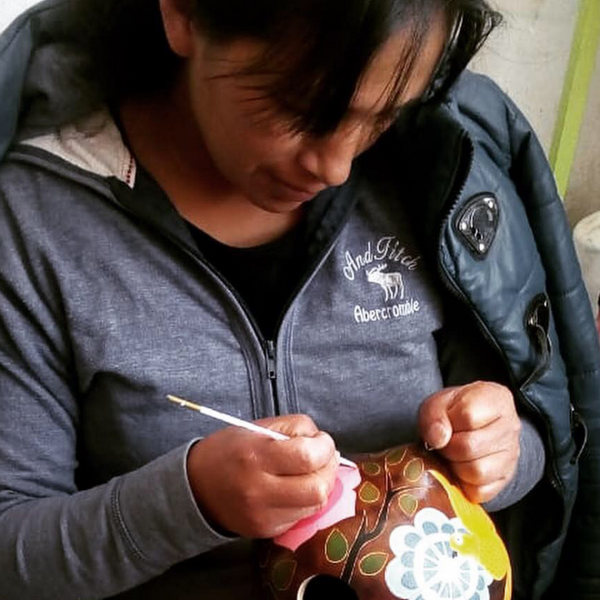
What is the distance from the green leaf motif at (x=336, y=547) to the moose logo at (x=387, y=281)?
23 cm

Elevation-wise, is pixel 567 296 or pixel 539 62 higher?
pixel 539 62

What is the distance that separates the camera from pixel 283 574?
2.04ft

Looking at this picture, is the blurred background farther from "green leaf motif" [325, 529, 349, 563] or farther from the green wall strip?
"green leaf motif" [325, 529, 349, 563]

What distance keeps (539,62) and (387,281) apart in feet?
1.51

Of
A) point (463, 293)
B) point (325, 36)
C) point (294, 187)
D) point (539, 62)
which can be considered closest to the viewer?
point (325, 36)

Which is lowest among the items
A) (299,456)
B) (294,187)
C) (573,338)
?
(573,338)

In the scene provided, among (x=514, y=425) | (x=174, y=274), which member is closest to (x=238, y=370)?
(x=174, y=274)

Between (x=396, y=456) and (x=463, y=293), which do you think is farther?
(x=463, y=293)

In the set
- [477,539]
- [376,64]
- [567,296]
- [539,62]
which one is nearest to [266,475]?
[477,539]

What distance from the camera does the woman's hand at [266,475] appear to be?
59 cm

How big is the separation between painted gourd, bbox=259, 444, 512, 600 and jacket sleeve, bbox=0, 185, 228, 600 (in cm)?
7

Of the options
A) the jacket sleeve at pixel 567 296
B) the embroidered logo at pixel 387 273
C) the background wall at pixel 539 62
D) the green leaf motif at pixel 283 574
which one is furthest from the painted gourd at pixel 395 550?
the background wall at pixel 539 62

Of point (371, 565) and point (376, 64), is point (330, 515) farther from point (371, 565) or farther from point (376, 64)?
point (376, 64)

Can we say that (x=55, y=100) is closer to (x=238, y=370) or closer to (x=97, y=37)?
(x=97, y=37)
